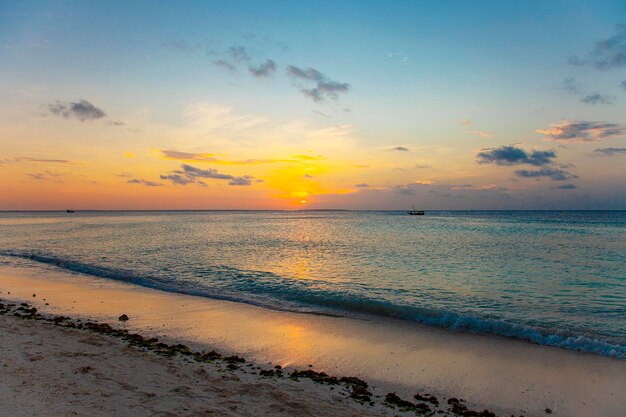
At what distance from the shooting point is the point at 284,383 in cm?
917

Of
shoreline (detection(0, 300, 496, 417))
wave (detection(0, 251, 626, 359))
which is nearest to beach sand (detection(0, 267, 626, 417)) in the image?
shoreline (detection(0, 300, 496, 417))

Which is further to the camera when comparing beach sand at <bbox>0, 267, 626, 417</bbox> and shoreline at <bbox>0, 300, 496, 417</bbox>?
beach sand at <bbox>0, 267, 626, 417</bbox>

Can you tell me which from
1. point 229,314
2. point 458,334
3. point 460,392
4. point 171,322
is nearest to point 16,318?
point 171,322

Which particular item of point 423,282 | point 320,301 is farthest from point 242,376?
point 423,282

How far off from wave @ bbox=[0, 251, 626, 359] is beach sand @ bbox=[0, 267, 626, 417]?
2.55 feet

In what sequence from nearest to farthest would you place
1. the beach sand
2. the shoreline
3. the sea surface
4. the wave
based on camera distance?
the shoreline
the beach sand
the wave
the sea surface

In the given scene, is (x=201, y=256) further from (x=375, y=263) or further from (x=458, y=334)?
(x=458, y=334)

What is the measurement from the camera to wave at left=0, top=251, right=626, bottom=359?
13.7 meters

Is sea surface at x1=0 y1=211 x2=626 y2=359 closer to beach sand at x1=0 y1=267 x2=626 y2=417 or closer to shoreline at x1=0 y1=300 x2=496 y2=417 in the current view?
beach sand at x1=0 y1=267 x2=626 y2=417

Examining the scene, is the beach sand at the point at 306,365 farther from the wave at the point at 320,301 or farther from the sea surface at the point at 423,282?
the sea surface at the point at 423,282

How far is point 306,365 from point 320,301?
876cm

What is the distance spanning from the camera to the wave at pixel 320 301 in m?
13.7

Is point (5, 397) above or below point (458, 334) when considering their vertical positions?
above

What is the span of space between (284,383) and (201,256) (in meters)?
30.1
